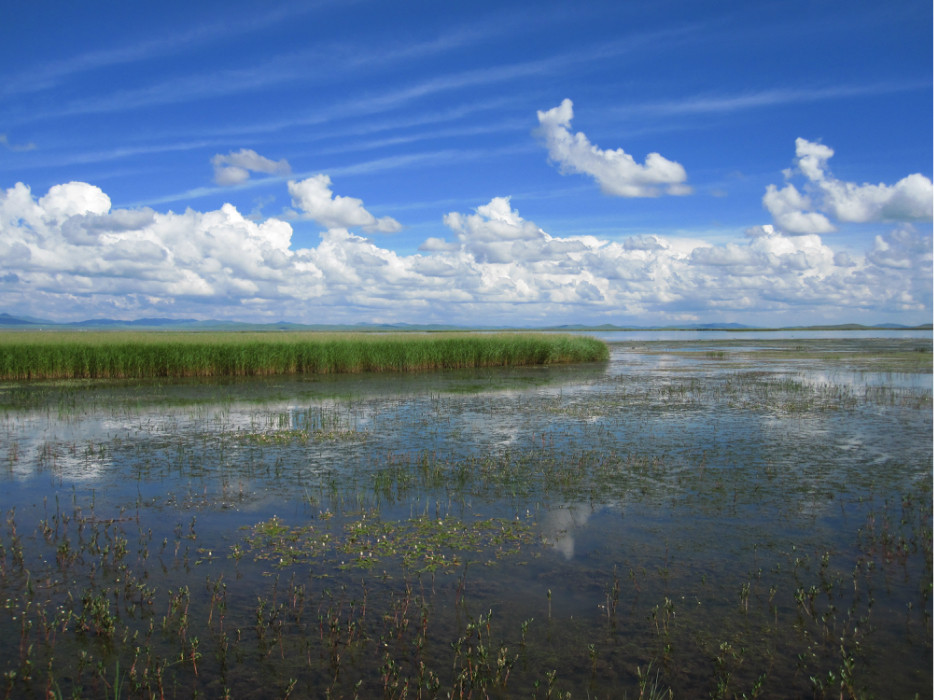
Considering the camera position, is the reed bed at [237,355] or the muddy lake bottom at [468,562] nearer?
the muddy lake bottom at [468,562]

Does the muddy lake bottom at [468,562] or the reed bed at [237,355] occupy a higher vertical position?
the reed bed at [237,355]

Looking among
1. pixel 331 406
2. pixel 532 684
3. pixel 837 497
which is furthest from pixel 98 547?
pixel 331 406

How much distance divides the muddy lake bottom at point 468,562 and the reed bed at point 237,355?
14.9m

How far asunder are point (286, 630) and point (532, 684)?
2.17 metres

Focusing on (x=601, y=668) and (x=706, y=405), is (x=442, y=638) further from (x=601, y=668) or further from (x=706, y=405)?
(x=706, y=405)

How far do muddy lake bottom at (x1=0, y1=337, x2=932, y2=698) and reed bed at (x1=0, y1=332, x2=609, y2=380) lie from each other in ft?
48.9

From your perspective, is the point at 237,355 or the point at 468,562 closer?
the point at 468,562

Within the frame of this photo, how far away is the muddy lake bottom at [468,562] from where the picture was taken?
16.7 feet

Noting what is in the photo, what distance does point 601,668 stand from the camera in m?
5.11

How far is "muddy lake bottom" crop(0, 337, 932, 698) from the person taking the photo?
5.09 metres

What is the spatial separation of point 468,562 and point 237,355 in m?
25.9

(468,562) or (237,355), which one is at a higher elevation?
(237,355)

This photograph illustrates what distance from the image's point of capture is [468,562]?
23.3ft

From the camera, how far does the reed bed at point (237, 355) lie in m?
28.3
